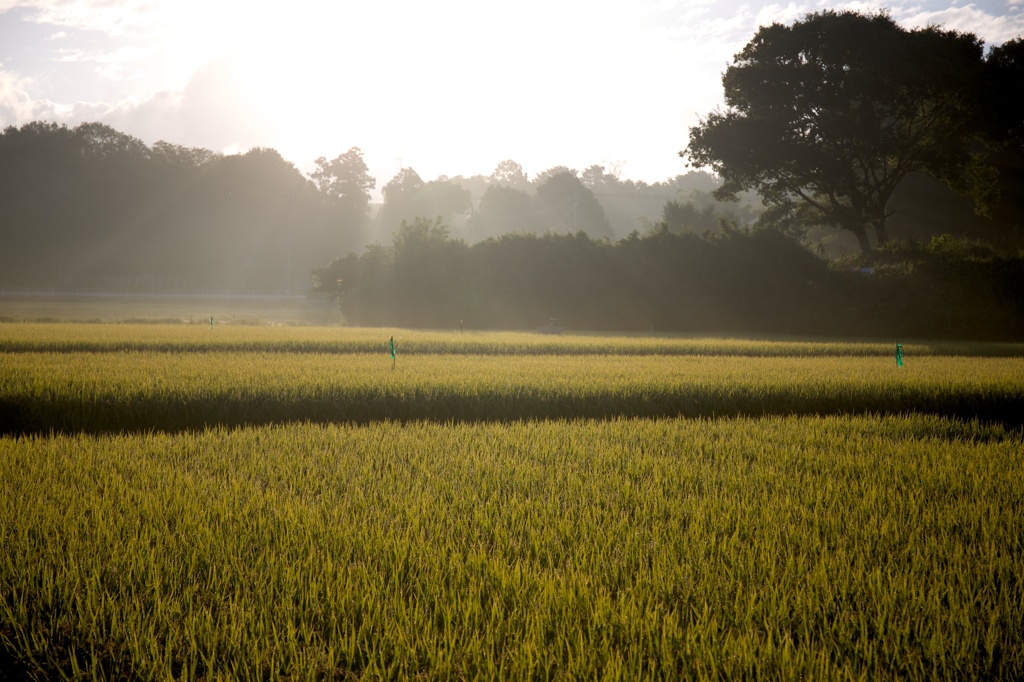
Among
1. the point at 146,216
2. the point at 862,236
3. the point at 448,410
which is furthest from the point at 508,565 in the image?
the point at 146,216

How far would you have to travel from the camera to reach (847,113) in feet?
89.2

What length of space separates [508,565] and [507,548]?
0.22m

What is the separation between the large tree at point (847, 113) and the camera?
83.3 ft

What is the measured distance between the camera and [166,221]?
65.6 m

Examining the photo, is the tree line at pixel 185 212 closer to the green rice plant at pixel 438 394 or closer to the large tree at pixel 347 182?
the large tree at pixel 347 182

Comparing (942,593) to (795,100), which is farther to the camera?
(795,100)

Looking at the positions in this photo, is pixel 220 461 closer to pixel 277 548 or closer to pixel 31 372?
pixel 277 548

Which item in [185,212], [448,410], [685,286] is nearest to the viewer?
[448,410]

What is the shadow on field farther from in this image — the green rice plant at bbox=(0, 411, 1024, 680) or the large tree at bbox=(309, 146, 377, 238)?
the large tree at bbox=(309, 146, 377, 238)

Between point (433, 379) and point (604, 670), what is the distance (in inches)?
274

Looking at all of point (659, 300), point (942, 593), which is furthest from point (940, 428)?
point (659, 300)

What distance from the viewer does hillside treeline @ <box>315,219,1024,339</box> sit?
983 inches

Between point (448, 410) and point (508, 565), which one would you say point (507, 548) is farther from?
point (448, 410)

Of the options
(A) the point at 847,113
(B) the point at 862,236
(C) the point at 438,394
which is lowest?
(C) the point at 438,394
